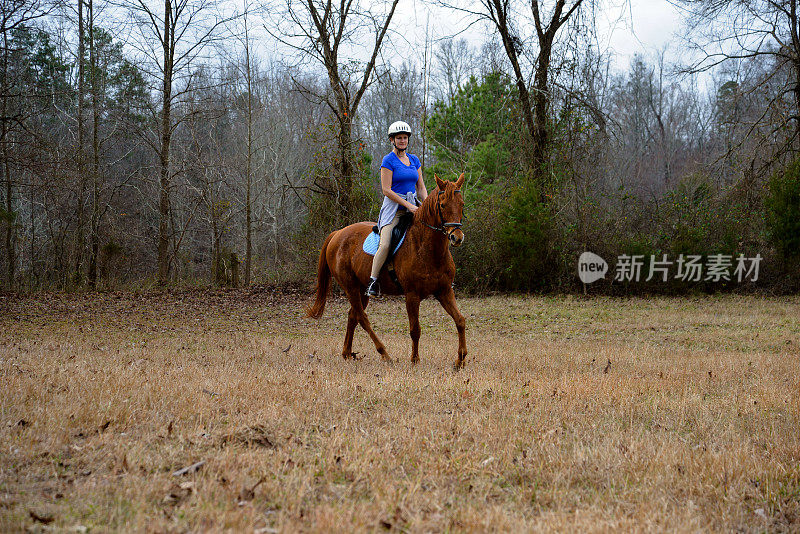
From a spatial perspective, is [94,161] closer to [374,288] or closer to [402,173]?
[374,288]

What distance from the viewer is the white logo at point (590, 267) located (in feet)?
67.9

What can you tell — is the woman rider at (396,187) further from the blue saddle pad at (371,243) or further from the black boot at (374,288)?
the blue saddle pad at (371,243)

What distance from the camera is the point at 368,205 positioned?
70.3ft

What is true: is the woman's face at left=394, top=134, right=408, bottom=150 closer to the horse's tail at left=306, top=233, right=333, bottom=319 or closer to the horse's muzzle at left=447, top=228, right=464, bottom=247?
the horse's muzzle at left=447, top=228, right=464, bottom=247

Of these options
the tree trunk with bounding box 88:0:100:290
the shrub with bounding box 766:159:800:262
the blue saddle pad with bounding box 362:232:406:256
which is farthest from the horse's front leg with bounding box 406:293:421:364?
the shrub with bounding box 766:159:800:262

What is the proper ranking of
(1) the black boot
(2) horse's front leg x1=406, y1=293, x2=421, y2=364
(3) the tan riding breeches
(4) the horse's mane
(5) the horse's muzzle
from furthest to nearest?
1. (1) the black boot
2. (3) the tan riding breeches
3. (2) horse's front leg x1=406, y1=293, x2=421, y2=364
4. (4) the horse's mane
5. (5) the horse's muzzle

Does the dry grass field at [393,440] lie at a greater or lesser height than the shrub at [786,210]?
lesser

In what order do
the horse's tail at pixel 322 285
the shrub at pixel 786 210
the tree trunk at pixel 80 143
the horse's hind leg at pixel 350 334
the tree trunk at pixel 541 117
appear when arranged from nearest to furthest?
the horse's hind leg at pixel 350 334 < the horse's tail at pixel 322 285 < the shrub at pixel 786 210 < the tree trunk at pixel 80 143 < the tree trunk at pixel 541 117

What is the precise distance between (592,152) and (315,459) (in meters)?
19.7

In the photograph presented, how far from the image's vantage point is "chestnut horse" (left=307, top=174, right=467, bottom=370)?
751 centimetres

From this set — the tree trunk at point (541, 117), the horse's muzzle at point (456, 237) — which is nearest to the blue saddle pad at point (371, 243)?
the horse's muzzle at point (456, 237)

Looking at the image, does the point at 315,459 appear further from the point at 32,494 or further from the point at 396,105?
the point at 396,105

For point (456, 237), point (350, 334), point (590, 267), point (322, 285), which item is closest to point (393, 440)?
point (456, 237)

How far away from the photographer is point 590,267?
20.8 m
